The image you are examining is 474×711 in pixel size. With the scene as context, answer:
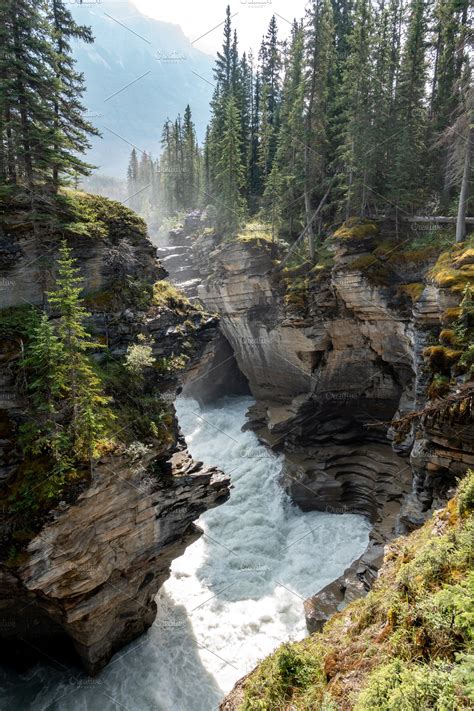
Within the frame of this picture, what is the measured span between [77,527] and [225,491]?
240 inches

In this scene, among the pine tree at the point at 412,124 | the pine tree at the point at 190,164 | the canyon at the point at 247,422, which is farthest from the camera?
the pine tree at the point at 190,164

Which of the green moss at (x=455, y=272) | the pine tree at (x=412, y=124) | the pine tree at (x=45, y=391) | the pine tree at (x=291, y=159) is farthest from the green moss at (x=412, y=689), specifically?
the pine tree at (x=291, y=159)

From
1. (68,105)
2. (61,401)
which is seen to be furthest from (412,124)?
(61,401)

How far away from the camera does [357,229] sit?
77.9ft

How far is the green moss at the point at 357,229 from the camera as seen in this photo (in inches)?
922

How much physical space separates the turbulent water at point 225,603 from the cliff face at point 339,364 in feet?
5.18

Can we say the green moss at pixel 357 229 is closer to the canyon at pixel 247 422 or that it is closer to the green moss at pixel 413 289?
the canyon at pixel 247 422

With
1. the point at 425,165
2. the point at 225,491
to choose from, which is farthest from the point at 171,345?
the point at 425,165

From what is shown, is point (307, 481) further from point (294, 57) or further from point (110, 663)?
point (294, 57)

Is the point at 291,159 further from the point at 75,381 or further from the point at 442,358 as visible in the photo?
the point at 75,381

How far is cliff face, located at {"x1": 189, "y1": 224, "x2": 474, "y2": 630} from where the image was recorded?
17797 mm

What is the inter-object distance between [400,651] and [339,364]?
2128cm

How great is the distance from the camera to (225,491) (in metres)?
16.5

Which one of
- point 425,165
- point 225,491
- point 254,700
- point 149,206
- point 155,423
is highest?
point 149,206
